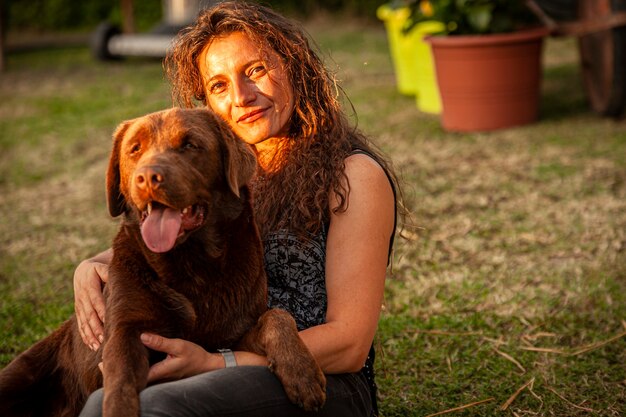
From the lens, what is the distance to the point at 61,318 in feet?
15.1

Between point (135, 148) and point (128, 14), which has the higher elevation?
point (135, 148)

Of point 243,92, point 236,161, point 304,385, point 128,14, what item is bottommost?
point 128,14

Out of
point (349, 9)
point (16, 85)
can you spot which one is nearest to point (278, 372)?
point (16, 85)

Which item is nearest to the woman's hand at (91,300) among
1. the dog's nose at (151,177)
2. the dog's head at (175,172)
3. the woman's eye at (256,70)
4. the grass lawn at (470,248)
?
the dog's head at (175,172)

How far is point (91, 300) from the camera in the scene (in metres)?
2.90

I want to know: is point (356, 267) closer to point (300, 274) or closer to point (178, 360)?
point (300, 274)

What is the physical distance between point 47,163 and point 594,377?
5958mm

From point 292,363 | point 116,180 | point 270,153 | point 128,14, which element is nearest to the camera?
point 292,363

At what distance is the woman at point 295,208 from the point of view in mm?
2631

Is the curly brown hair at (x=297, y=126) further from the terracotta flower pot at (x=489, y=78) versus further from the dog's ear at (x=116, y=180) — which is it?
the terracotta flower pot at (x=489, y=78)

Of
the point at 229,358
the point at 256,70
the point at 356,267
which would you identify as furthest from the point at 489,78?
the point at 229,358

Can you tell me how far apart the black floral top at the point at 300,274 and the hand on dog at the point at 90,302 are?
59 centimetres

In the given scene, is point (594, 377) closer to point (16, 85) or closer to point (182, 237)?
point (182, 237)

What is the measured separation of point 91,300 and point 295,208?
770 millimetres
